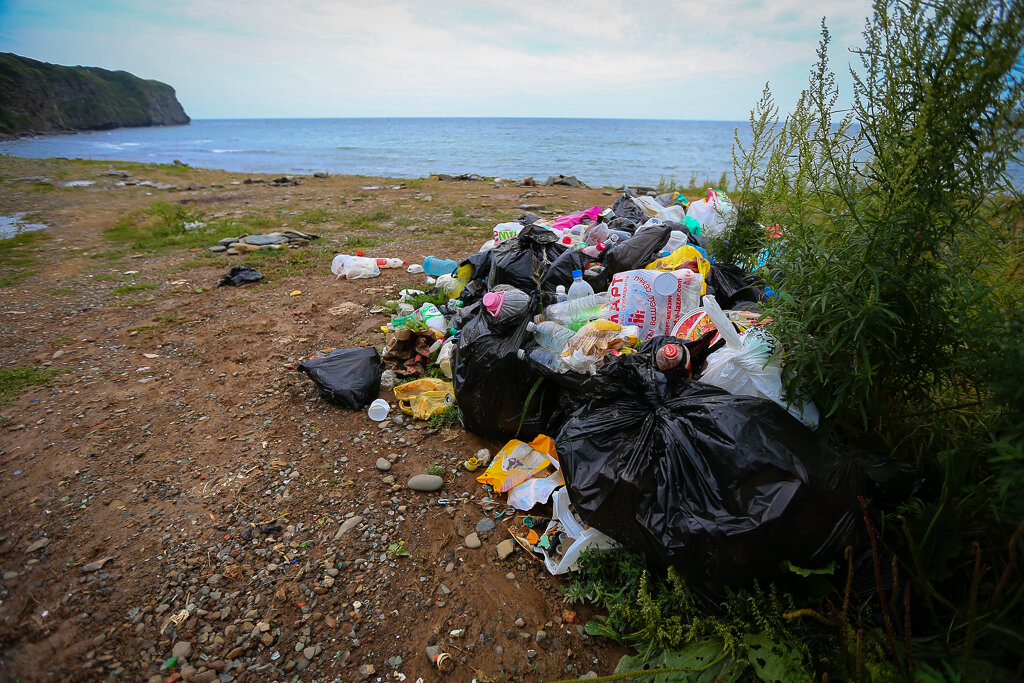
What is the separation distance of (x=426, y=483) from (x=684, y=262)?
181 cm

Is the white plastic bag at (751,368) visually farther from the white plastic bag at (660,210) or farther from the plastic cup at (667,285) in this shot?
the white plastic bag at (660,210)

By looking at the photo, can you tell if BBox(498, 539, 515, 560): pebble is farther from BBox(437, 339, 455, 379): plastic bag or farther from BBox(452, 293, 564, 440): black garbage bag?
BBox(437, 339, 455, 379): plastic bag

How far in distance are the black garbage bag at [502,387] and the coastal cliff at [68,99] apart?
4819 cm

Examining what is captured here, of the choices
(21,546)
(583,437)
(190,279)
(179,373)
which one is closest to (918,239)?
(583,437)

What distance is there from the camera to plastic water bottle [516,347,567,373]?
218cm

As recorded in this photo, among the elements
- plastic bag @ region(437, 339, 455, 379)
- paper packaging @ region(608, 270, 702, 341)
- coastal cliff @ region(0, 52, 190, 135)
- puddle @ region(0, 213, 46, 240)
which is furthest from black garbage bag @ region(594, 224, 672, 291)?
coastal cliff @ region(0, 52, 190, 135)

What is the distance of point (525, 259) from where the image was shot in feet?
10.3

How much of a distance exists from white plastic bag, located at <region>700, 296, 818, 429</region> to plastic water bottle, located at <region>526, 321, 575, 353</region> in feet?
2.39

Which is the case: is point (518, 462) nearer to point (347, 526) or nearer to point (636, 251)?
point (347, 526)

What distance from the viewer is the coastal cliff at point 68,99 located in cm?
3688

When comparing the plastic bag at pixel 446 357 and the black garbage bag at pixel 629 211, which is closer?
the plastic bag at pixel 446 357

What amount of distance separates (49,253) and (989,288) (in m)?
8.87

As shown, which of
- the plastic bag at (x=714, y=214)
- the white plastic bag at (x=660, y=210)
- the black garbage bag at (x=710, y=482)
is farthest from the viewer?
the white plastic bag at (x=660, y=210)

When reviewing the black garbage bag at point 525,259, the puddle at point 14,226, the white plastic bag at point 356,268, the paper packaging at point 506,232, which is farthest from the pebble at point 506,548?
the puddle at point 14,226
